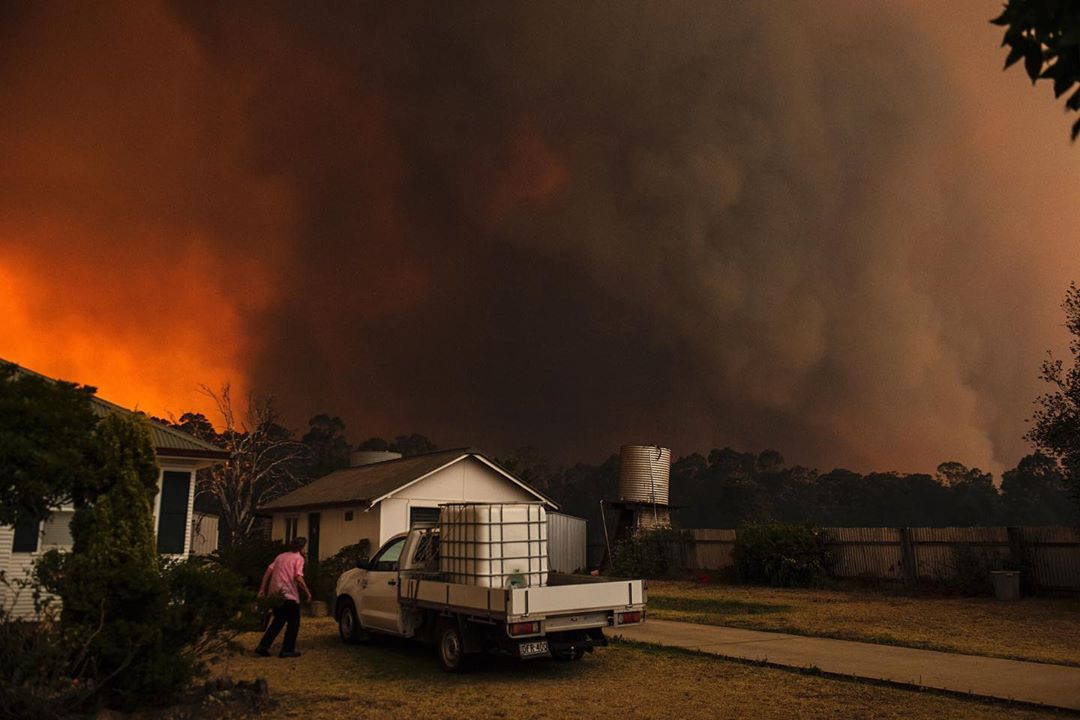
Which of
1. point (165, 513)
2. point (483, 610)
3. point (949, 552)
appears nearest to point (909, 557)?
point (949, 552)

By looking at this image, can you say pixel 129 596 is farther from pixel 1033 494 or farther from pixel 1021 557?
pixel 1033 494

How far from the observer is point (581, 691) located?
30.9ft

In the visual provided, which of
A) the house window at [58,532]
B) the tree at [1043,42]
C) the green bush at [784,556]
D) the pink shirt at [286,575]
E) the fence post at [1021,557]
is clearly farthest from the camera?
the green bush at [784,556]

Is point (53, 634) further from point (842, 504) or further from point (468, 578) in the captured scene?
point (842, 504)

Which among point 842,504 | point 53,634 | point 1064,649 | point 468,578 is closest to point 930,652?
point 1064,649

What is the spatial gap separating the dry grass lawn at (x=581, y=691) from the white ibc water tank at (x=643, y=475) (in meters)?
23.2

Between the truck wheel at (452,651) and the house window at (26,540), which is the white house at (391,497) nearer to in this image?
the house window at (26,540)

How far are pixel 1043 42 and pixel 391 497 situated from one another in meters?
24.8

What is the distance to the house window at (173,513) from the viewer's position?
16.9 metres

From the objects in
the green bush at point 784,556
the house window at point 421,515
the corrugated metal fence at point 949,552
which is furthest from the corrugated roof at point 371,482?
the corrugated metal fence at point 949,552

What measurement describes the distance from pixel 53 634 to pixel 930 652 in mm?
11306

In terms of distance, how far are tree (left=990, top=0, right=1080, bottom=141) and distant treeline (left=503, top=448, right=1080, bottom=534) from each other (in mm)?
52903

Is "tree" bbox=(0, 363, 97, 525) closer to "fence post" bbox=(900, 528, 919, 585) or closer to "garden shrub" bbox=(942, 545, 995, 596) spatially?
"garden shrub" bbox=(942, 545, 995, 596)

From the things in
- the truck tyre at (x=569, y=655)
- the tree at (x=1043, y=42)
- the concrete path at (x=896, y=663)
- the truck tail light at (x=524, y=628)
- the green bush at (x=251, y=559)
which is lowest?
the concrete path at (x=896, y=663)
